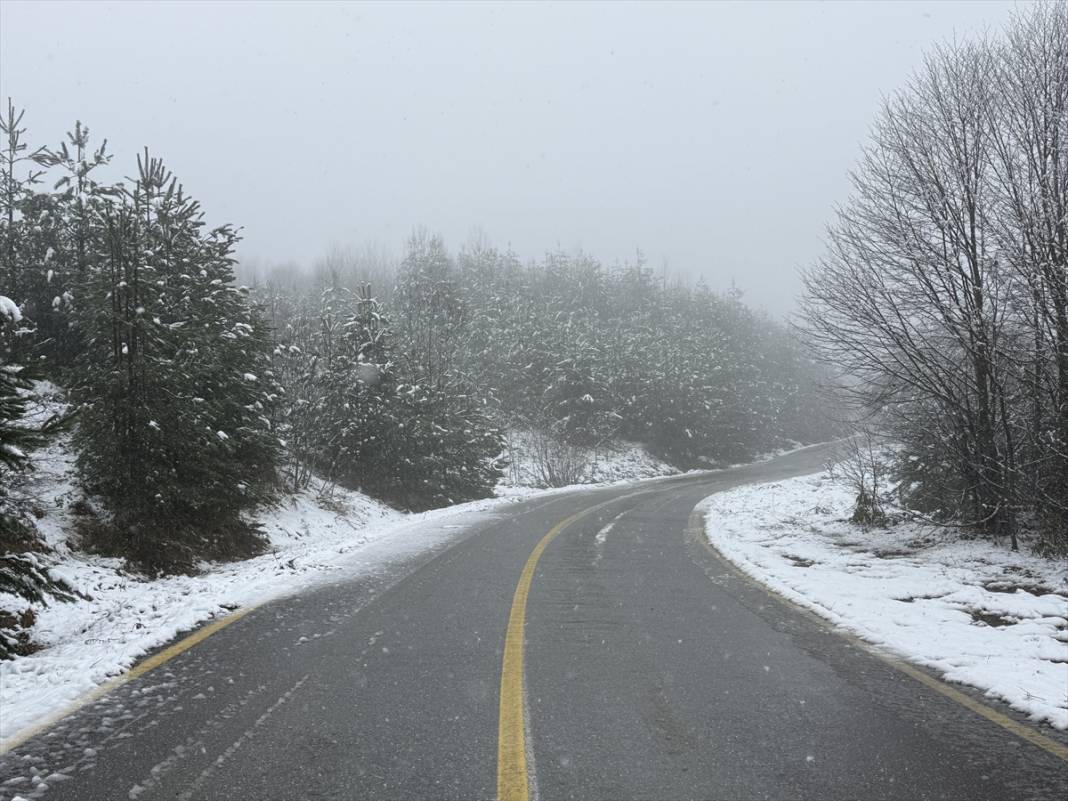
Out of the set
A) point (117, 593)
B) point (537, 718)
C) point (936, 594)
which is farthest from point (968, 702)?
point (117, 593)

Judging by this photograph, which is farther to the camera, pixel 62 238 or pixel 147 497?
pixel 62 238

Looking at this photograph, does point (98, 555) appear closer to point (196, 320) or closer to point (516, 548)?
point (196, 320)

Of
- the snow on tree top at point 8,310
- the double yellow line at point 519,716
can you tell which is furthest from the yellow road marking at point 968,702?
the snow on tree top at point 8,310

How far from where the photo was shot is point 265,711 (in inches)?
163

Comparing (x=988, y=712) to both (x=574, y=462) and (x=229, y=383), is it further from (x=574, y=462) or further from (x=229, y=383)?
(x=574, y=462)

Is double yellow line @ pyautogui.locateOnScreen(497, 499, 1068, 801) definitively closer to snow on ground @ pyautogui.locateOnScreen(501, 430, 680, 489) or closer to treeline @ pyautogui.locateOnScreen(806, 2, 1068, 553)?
treeline @ pyautogui.locateOnScreen(806, 2, 1068, 553)

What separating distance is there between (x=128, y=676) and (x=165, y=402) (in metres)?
6.06

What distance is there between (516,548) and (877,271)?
7.30 meters

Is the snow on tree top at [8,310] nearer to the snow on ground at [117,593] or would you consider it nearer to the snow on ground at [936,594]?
the snow on ground at [117,593]

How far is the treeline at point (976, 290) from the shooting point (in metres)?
A: 8.90

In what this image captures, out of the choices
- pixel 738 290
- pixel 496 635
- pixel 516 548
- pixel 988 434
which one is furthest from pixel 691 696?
pixel 738 290

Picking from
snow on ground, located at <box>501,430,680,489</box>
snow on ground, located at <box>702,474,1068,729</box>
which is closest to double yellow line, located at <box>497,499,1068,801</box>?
snow on ground, located at <box>702,474,1068,729</box>

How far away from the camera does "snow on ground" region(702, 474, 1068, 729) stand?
5.14 m

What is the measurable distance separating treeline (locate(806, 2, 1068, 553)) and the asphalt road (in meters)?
5.18
